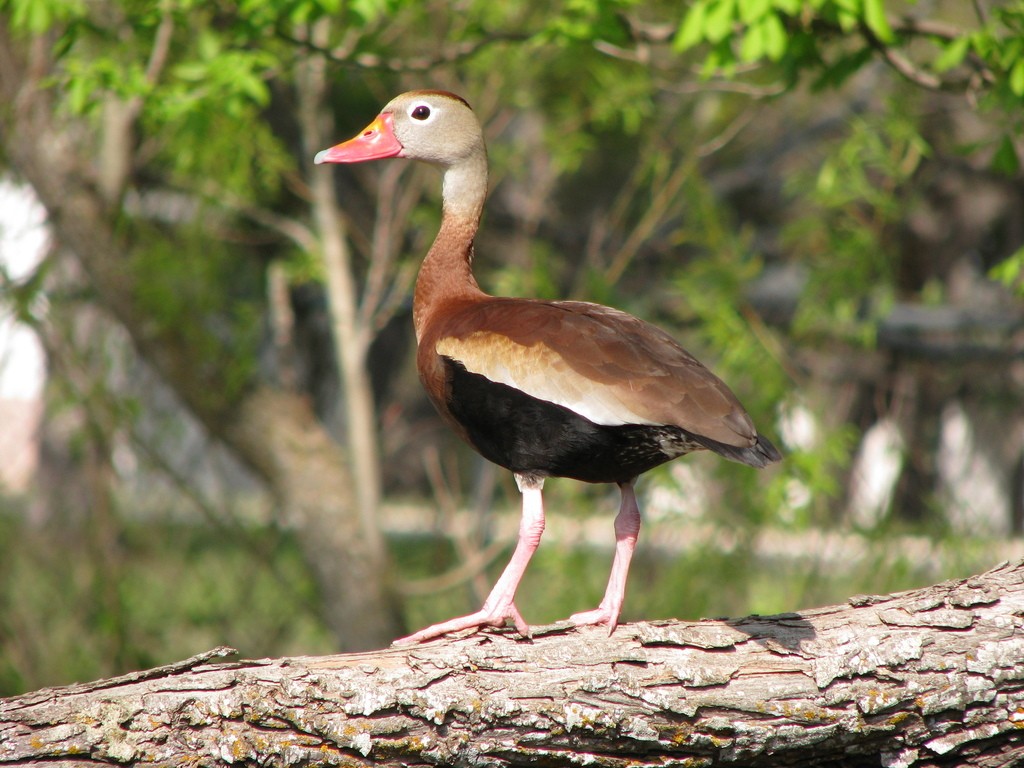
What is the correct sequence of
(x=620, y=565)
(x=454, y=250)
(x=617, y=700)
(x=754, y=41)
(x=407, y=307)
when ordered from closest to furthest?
(x=617, y=700), (x=620, y=565), (x=754, y=41), (x=454, y=250), (x=407, y=307)

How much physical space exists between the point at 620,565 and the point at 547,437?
21.2 inches

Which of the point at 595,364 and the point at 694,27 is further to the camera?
the point at 694,27

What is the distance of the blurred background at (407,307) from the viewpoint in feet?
22.0

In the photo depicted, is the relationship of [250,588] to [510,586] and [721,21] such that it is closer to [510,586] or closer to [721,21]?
[510,586]

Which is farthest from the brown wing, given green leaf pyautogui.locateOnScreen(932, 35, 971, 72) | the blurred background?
the blurred background

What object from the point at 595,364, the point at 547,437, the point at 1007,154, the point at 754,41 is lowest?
the point at 547,437

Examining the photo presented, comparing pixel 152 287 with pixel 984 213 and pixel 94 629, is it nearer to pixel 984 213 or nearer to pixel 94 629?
pixel 94 629

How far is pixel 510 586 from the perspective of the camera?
3736 mm

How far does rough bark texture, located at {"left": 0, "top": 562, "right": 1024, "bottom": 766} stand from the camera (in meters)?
3.03

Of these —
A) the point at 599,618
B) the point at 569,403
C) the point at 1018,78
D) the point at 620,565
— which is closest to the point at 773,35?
the point at 1018,78

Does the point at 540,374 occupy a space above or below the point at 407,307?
above

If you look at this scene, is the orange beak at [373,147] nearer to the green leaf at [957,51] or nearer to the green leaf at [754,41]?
the green leaf at [754,41]

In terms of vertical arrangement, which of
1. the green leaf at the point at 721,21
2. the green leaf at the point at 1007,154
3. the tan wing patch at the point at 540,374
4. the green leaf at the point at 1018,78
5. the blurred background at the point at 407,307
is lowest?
the blurred background at the point at 407,307

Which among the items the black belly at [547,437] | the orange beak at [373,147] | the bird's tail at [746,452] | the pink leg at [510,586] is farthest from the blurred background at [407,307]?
the bird's tail at [746,452]
